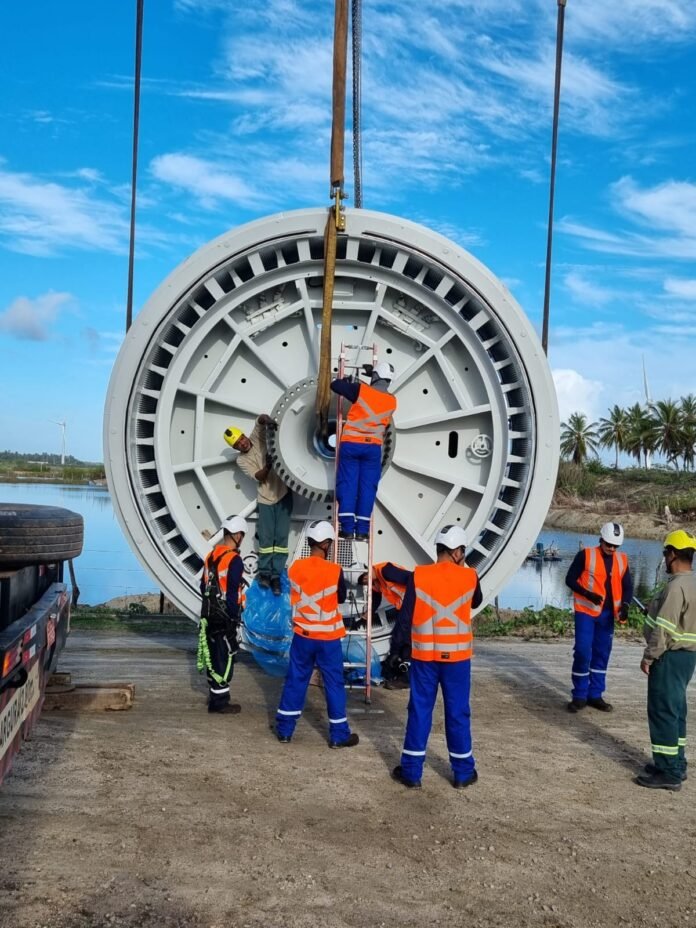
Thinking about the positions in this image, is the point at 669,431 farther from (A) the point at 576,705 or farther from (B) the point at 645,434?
(A) the point at 576,705

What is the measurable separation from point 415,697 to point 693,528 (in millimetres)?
49624

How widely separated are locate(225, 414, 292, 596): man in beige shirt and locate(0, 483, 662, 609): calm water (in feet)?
13.6

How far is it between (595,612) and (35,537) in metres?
4.31

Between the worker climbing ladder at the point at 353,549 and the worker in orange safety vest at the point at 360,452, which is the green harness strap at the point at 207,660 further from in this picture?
the worker in orange safety vest at the point at 360,452

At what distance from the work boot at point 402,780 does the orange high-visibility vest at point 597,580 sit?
2284 millimetres

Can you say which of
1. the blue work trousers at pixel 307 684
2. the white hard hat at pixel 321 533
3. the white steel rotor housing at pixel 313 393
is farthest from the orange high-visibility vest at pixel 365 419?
the blue work trousers at pixel 307 684

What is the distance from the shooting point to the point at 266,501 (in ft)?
22.0

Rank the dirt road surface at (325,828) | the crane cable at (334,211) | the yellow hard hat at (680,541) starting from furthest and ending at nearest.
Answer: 1. the crane cable at (334,211)
2. the yellow hard hat at (680,541)
3. the dirt road surface at (325,828)

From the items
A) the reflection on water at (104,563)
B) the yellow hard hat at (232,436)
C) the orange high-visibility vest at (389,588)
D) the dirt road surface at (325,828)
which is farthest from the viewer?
the reflection on water at (104,563)

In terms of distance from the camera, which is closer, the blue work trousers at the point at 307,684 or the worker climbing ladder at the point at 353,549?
the blue work trousers at the point at 307,684

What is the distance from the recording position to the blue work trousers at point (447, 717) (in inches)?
188

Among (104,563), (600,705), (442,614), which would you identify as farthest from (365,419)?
(104,563)

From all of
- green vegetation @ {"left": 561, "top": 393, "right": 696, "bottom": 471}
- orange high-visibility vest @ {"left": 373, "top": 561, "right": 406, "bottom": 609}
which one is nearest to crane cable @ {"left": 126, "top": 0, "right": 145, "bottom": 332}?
orange high-visibility vest @ {"left": 373, "top": 561, "right": 406, "bottom": 609}

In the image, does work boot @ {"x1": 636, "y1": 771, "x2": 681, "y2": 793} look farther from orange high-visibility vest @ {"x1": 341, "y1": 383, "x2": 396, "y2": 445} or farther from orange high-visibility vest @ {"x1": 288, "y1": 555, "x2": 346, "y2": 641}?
orange high-visibility vest @ {"x1": 341, "y1": 383, "x2": 396, "y2": 445}
